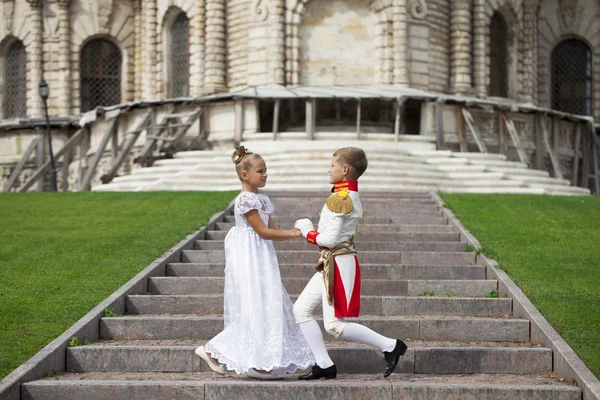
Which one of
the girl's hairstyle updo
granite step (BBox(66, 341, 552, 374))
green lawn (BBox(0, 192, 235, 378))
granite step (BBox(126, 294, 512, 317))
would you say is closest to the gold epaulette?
the girl's hairstyle updo

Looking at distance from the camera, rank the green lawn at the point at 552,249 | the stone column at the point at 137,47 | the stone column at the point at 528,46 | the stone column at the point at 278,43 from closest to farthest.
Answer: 1. the green lawn at the point at 552,249
2. the stone column at the point at 278,43
3. the stone column at the point at 528,46
4. the stone column at the point at 137,47

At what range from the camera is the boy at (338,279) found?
814cm

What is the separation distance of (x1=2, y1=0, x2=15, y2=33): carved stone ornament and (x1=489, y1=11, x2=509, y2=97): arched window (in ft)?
62.6

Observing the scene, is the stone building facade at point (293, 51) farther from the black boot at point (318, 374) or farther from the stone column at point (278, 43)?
the black boot at point (318, 374)

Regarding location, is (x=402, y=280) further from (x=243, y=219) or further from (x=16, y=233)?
(x=16, y=233)

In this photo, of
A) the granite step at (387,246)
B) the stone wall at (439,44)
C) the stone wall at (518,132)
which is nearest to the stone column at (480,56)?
the stone wall at (439,44)

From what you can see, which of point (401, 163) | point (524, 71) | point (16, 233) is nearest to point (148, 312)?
point (16, 233)

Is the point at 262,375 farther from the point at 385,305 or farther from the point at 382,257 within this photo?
the point at 382,257

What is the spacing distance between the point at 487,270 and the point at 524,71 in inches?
1064

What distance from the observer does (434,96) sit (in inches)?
1217

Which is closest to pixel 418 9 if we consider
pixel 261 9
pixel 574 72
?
pixel 261 9

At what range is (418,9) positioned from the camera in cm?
3372

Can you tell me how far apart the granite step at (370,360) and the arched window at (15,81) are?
33.5m

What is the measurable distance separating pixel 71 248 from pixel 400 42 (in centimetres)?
2087
